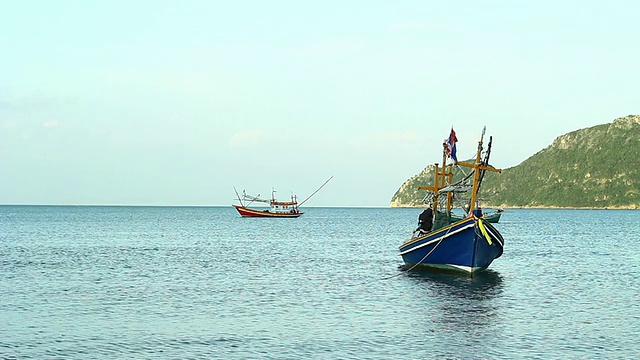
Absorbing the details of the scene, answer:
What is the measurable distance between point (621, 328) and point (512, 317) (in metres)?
4.10

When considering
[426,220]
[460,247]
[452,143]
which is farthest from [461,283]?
[452,143]

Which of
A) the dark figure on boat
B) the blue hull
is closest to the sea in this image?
the blue hull

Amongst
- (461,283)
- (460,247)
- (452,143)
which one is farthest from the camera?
(452,143)

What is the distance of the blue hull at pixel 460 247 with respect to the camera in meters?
43.4

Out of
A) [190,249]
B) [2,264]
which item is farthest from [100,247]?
[2,264]

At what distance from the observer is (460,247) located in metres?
44.6

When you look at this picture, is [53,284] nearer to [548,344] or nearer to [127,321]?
[127,321]

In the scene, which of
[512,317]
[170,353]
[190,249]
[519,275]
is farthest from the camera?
[190,249]

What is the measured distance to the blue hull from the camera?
4338cm

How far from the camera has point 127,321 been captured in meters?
30.6

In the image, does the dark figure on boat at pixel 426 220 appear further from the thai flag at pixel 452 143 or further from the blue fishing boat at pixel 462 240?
the thai flag at pixel 452 143

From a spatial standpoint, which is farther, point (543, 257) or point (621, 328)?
point (543, 257)

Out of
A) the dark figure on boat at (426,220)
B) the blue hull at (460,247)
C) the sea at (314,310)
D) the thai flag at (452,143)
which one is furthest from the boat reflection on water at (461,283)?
the thai flag at (452,143)

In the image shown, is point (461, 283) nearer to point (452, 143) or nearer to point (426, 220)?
point (426, 220)
